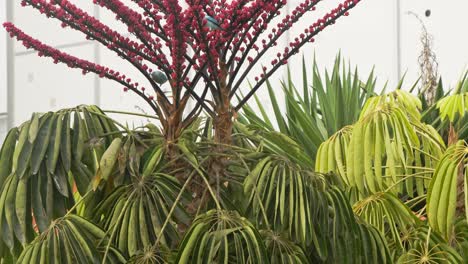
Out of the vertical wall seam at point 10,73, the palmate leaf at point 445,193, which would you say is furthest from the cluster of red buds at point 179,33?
the vertical wall seam at point 10,73

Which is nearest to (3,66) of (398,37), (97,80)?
(97,80)

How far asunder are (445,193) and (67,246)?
602 mm

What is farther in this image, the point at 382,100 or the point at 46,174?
the point at 382,100

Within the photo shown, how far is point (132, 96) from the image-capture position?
6.20m

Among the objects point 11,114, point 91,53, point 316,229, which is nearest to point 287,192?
point 316,229

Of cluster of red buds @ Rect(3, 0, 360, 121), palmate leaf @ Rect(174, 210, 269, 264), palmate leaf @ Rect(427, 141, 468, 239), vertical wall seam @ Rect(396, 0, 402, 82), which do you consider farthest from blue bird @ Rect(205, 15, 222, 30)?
vertical wall seam @ Rect(396, 0, 402, 82)

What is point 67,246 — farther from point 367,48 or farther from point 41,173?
point 367,48

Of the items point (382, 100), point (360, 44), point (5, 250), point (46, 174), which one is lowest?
point (5, 250)

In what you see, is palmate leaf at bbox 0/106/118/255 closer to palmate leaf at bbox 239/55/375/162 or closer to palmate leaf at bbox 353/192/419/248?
palmate leaf at bbox 353/192/419/248

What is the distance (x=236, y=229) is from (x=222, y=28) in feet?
0.96

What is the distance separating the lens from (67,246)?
3.81 feet

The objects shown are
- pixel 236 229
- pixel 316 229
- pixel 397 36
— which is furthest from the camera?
pixel 397 36

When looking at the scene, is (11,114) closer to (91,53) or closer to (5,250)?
(91,53)

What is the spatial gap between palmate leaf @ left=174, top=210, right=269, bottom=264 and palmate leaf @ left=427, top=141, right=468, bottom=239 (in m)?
0.36
